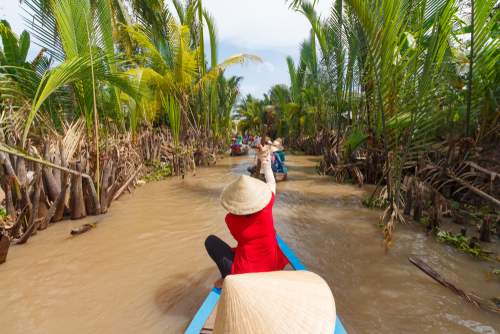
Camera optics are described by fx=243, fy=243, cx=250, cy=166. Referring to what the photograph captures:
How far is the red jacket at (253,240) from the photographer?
1804 mm

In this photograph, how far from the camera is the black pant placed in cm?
207

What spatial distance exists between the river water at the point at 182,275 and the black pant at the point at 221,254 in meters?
0.52

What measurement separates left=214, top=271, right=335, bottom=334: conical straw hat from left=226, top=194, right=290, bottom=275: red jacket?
2.61ft

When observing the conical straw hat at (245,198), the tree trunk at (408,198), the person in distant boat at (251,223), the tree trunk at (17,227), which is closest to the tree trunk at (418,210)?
the tree trunk at (408,198)

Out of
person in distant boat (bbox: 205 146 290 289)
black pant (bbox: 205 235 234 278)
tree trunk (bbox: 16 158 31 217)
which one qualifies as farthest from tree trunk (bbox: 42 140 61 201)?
person in distant boat (bbox: 205 146 290 289)

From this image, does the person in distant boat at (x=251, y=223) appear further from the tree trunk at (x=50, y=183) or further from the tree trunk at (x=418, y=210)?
the tree trunk at (x=50, y=183)

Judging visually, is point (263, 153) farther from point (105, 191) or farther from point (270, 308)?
point (105, 191)

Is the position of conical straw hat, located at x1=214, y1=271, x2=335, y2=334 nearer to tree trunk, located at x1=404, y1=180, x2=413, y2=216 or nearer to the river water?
the river water

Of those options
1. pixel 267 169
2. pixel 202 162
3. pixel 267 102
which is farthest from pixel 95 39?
pixel 267 102

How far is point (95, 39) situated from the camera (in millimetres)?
4078

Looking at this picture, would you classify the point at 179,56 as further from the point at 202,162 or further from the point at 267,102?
the point at 267,102

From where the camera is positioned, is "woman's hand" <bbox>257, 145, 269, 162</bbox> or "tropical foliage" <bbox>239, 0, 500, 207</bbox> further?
"tropical foliage" <bbox>239, 0, 500, 207</bbox>

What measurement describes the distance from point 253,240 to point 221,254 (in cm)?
44

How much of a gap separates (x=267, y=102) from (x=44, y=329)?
98.2 feet
